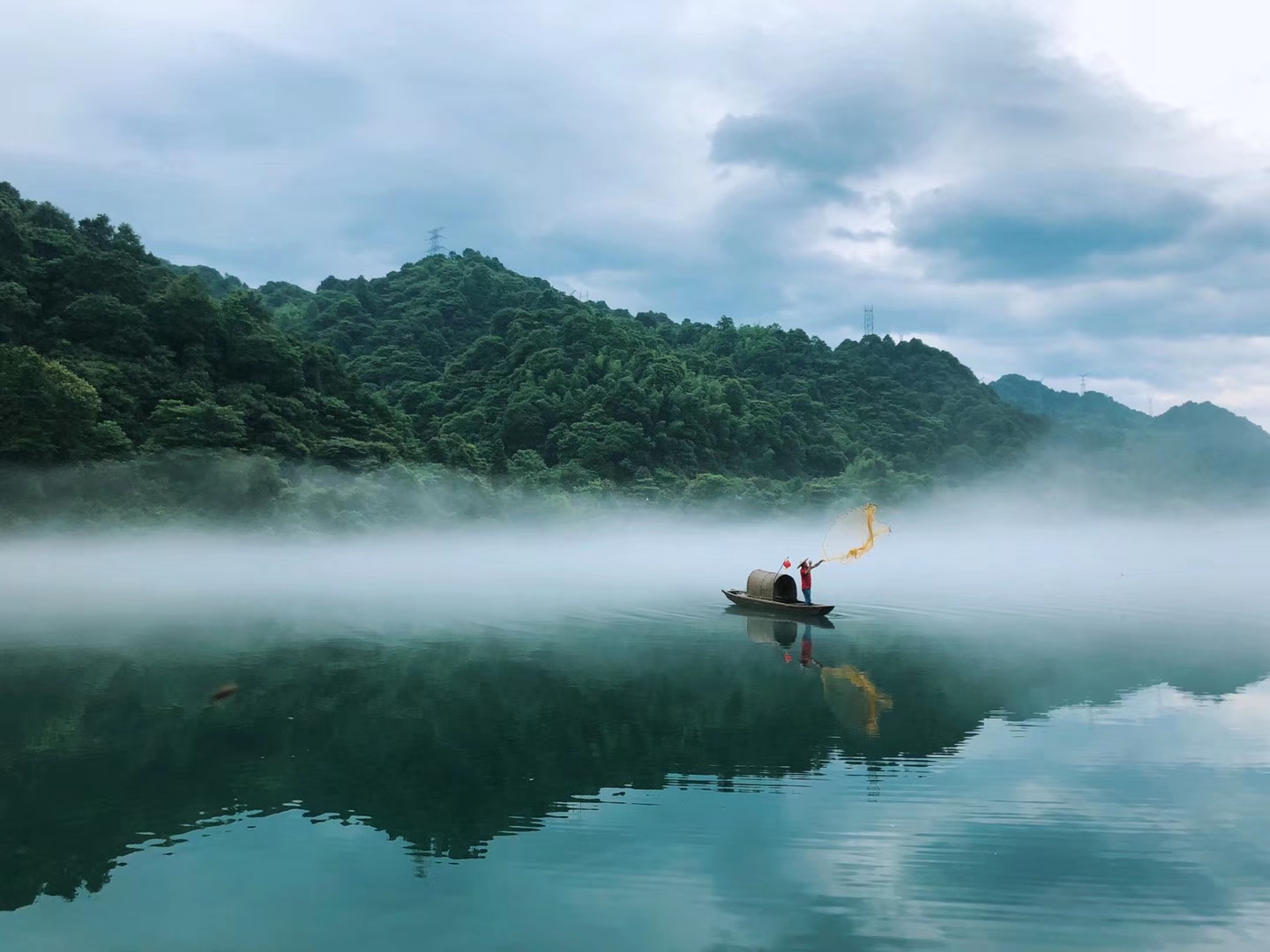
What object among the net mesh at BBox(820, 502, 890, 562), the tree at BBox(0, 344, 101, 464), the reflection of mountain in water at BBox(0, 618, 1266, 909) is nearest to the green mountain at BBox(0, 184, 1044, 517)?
the tree at BBox(0, 344, 101, 464)

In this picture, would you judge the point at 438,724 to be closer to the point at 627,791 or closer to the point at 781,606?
the point at 627,791

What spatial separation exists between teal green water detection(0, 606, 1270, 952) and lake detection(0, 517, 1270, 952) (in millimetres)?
58

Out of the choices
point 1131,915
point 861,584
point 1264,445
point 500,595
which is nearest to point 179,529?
point 500,595

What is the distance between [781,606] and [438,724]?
17.4m

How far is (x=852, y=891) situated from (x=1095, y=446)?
150 meters

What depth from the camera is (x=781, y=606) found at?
3303 cm

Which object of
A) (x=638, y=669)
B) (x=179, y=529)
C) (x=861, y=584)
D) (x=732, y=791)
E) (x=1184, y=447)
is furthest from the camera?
(x=1184, y=447)

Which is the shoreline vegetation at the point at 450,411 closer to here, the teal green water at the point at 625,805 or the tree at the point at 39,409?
the tree at the point at 39,409

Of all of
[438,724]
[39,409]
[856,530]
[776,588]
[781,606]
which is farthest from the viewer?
[39,409]

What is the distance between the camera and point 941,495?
112 meters

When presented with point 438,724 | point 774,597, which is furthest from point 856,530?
point 438,724

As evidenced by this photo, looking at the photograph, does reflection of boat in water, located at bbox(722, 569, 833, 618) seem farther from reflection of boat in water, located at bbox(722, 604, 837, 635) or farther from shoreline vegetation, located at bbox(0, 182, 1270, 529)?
shoreline vegetation, located at bbox(0, 182, 1270, 529)

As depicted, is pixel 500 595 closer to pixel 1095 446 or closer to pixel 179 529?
pixel 179 529

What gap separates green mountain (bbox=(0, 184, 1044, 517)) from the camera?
207 ft
